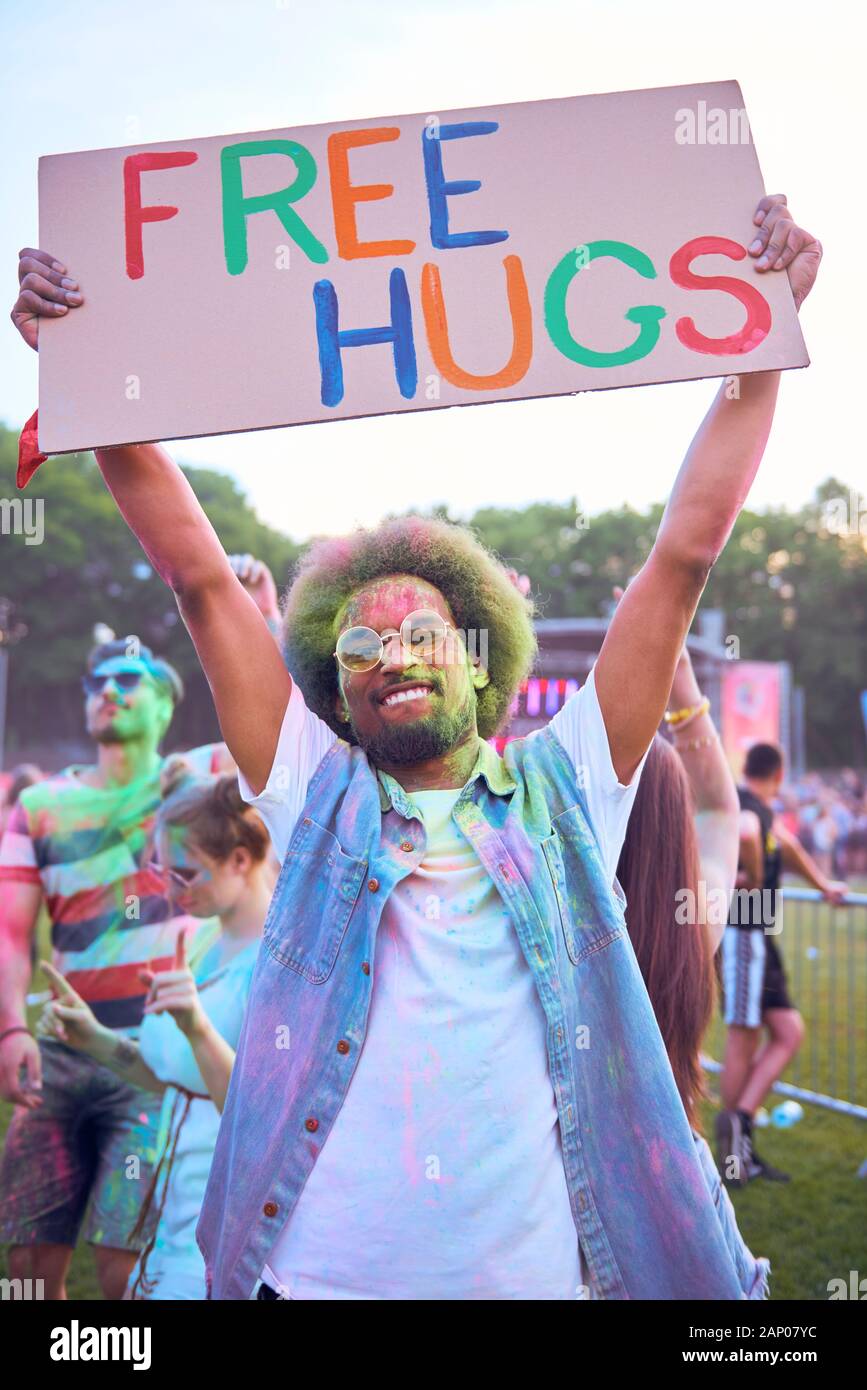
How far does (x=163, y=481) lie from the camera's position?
218cm

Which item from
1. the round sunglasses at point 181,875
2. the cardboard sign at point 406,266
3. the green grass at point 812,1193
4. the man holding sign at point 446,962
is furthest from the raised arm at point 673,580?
the green grass at point 812,1193

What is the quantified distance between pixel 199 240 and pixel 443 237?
0.48 m

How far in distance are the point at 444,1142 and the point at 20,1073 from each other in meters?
2.33

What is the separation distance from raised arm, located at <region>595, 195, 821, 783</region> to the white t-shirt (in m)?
0.40

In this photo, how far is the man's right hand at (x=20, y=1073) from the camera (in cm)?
372

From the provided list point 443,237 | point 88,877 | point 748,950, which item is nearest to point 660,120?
point 443,237

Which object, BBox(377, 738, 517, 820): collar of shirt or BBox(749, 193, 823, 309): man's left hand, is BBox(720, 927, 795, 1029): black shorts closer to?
BBox(377, 738, 517, 820): collar of shirt

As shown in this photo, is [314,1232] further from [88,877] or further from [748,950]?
[748,950]

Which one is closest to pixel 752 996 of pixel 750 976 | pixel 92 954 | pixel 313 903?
A: pixel 750 976

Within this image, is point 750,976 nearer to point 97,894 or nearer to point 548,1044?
point 97,894

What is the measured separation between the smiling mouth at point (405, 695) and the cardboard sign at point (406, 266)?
53cm

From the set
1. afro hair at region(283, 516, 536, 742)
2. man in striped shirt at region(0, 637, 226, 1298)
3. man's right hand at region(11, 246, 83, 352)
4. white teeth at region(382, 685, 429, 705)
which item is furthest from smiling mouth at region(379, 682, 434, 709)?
man in striped shirt at region(0, 637, 226, 1298)

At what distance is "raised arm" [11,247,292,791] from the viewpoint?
2.13m

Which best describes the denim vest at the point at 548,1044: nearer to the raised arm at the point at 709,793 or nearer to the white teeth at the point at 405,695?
the white teeth at the point at 405,695
